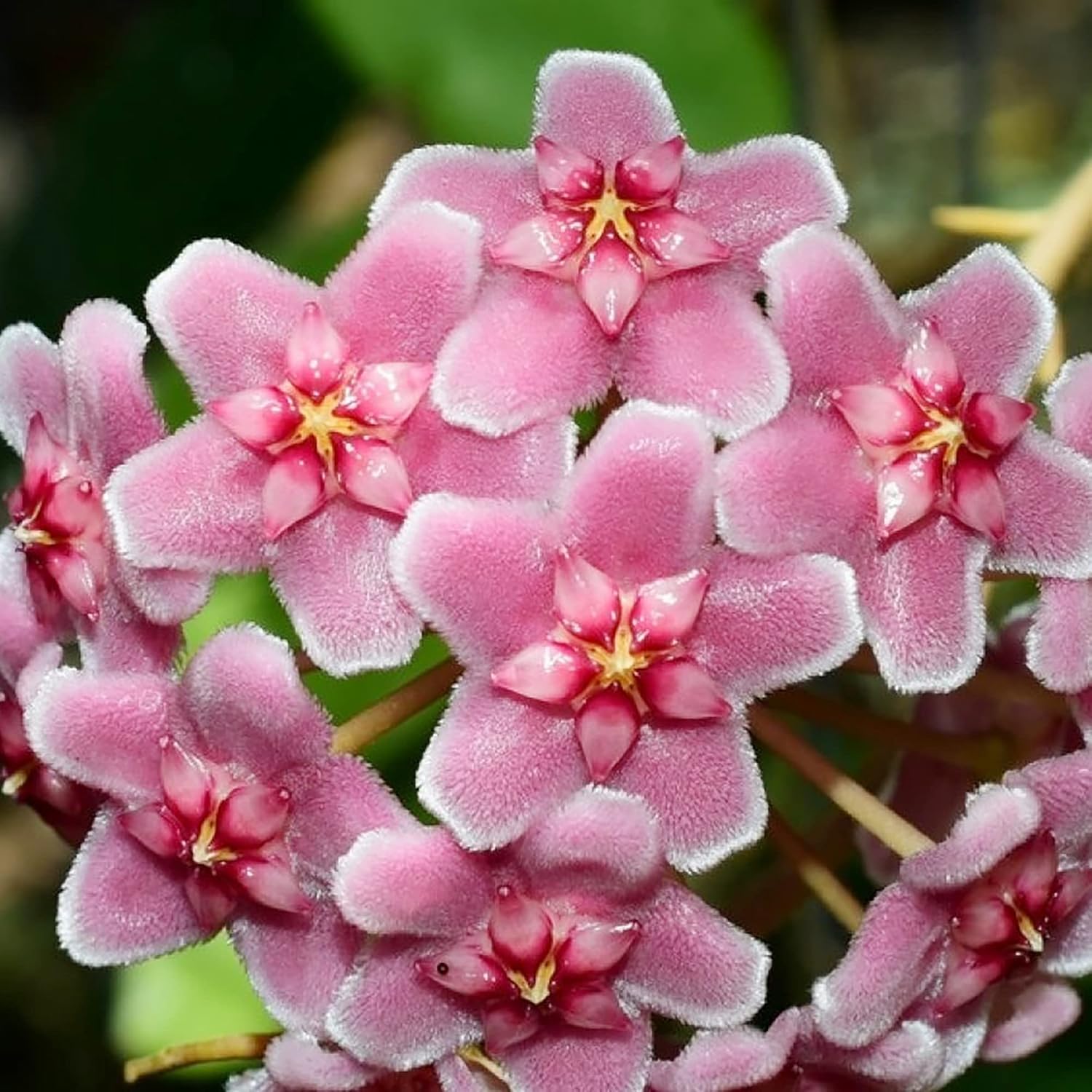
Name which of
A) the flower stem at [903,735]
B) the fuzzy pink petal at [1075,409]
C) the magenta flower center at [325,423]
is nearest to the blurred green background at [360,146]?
the flower stem at [903,735]

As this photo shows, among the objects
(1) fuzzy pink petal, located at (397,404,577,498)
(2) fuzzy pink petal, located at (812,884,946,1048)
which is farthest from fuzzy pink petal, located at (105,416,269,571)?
(2) fuzzy pink petal, located at (812,884,946,1048)

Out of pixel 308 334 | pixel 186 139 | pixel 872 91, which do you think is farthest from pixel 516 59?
pixel 872 91

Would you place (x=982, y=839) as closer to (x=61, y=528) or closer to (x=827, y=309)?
(x=827, y=309)

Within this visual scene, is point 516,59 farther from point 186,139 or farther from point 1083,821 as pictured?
point 1083,821

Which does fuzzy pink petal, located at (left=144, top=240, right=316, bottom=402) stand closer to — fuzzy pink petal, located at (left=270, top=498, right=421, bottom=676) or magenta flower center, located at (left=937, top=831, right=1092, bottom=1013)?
fuzzy pink petal, located at (left=270, top=498, right=421, bottom=676)

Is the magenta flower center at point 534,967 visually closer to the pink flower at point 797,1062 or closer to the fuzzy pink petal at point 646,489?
the pink flower at point 797,1062

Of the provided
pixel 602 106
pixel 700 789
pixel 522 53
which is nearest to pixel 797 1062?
pixel 700 789
